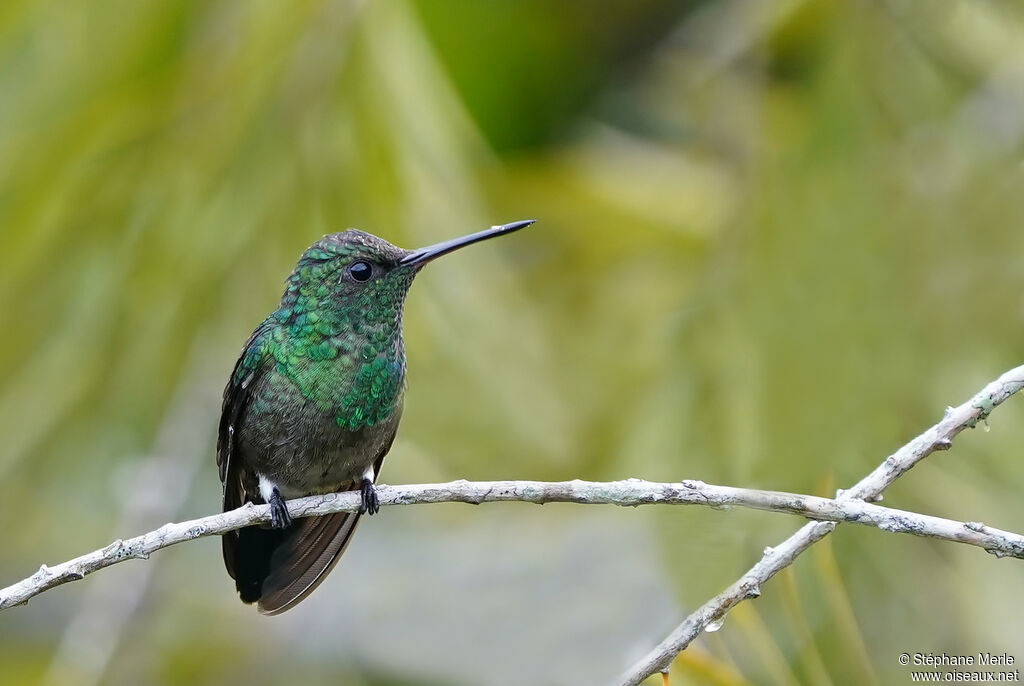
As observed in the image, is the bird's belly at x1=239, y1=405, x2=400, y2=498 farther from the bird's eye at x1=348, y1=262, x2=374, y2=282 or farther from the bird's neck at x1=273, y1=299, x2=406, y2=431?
the bird's eye at x1=348, y1=262, x2=374, y2=282

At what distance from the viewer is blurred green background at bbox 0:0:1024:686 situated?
3176 mm

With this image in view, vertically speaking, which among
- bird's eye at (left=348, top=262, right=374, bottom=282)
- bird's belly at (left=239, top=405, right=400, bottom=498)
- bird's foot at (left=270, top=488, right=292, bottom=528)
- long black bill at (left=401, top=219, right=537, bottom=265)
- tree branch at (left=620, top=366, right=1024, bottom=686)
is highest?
bird's eye at (left=348, top=262, right=374, bottom=282)

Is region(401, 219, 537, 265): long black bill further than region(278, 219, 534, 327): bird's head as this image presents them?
No

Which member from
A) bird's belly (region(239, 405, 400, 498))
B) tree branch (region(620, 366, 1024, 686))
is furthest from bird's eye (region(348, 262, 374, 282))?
tree branch (region(620, 366, 1024, 686))

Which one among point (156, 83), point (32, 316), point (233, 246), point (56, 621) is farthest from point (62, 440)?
point (56, 621)

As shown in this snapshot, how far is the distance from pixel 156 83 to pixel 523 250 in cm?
249

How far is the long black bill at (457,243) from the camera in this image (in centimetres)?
267

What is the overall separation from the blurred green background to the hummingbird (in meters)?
0.66

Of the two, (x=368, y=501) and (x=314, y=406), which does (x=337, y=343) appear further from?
(x=368, y=501)

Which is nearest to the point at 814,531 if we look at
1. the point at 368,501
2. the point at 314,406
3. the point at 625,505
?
the point at 625,505

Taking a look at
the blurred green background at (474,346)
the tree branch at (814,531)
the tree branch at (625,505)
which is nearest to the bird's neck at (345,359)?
the tree branch at (625,505)

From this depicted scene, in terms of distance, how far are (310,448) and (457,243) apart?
1.96ft

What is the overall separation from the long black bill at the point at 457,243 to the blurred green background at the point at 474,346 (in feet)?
2.68

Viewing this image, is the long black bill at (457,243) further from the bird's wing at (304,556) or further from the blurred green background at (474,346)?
the blurred green background at (474,346)
